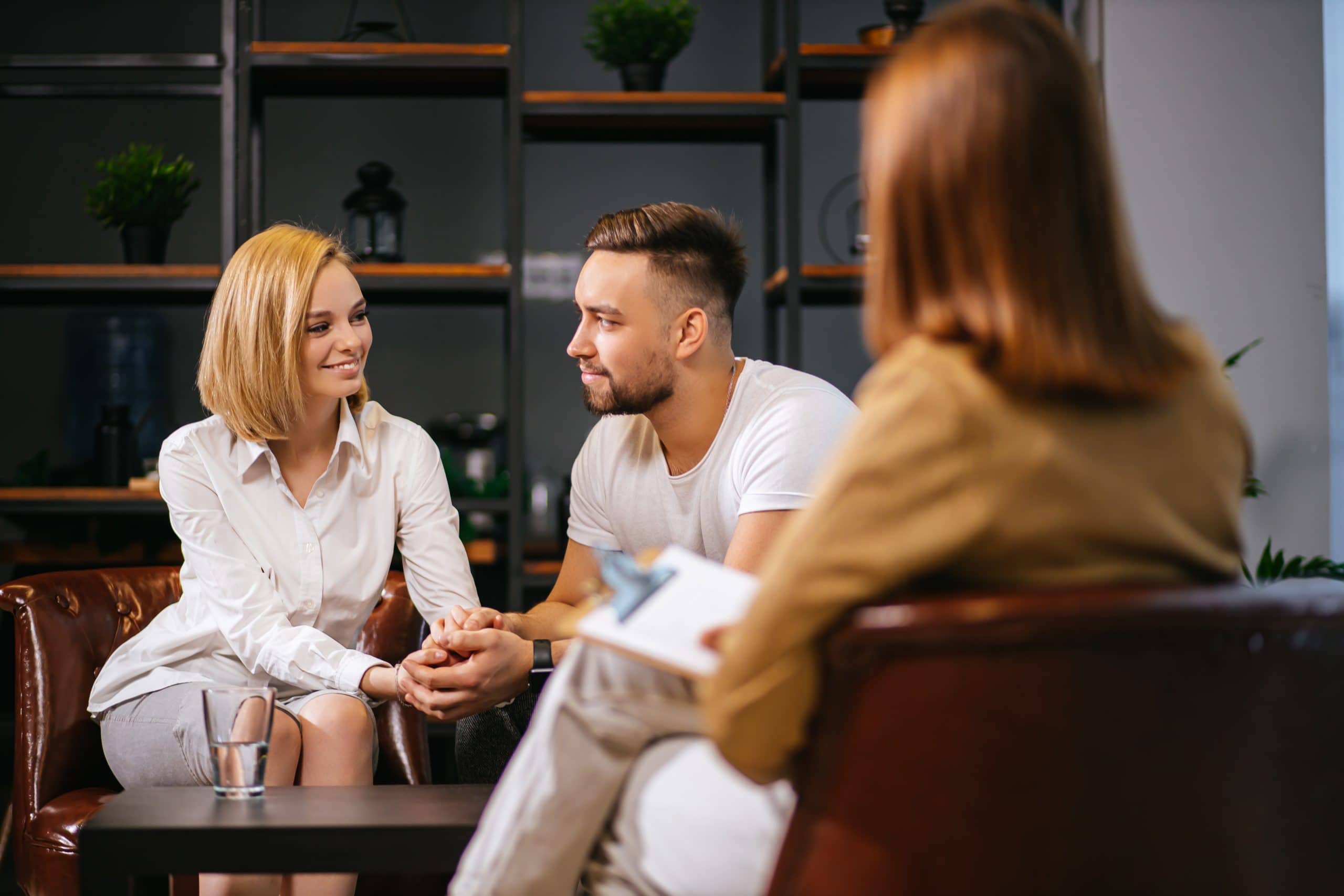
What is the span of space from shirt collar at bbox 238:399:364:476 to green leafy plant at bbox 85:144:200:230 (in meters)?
1.20

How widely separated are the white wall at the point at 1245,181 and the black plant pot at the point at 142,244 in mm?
2592

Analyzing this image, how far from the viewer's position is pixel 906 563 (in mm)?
751

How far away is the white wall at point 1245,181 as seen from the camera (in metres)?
3.14

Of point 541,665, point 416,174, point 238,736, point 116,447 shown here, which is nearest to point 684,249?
point 541,665

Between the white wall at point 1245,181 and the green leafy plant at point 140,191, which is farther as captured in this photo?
the white wall at point 1245,181

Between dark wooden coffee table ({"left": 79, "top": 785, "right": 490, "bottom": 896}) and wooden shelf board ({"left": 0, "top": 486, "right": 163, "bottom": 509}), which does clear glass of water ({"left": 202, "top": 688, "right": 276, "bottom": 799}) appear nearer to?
dark wooden coffee table ({"left": 79, "top": 785, "right": 490, "bottom": 896})

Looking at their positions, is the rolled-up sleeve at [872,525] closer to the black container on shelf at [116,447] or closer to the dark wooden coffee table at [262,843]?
the dark wooden coffee table at [262,843]

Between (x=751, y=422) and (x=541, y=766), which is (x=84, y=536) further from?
(x=541, y=766)

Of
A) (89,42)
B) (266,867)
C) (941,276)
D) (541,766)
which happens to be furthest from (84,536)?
(941,276)

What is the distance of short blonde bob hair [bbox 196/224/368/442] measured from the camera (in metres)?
1.91

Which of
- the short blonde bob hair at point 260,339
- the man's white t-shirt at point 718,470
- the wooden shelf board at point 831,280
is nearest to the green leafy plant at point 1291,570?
the wooden shelf board at point 831,280

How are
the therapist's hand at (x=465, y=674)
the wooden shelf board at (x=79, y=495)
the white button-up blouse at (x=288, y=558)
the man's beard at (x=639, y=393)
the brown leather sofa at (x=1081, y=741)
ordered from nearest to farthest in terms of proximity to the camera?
the brown leather sofa at (x=1081, y=741) → the therapist's hand at (x=465, y=674) → the white button-up blouse at (x=288, y=558) → the man's beard at (x=639, y=393) → the wooden shelf board at (x=79, y=495)

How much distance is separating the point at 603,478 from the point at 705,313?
1.19 feet

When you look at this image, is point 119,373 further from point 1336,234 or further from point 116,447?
point 1336,234
